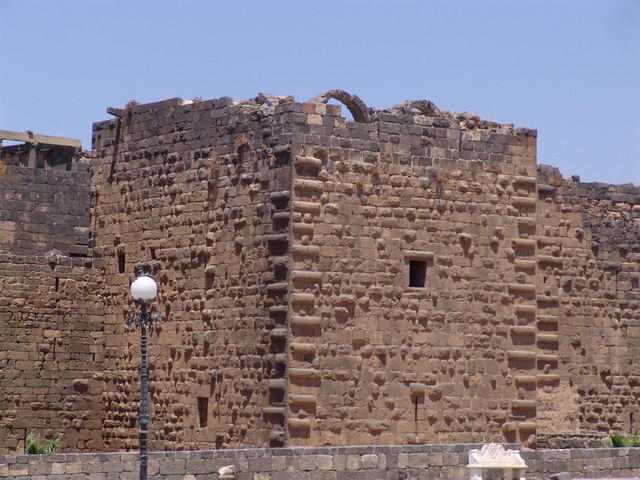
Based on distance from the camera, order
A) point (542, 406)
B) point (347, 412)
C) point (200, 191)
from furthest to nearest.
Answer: point (542, 406)
point (200, 191)
point (347, 412)

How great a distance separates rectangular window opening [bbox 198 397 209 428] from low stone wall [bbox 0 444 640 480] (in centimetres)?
456

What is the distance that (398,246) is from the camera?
1005 inches

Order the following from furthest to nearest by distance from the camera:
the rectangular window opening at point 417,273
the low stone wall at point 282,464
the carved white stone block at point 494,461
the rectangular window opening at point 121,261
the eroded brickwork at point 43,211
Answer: the eroded brickwork at point 43,211 < the rectangular window opening at point 121,261 < the rectangular window opening at point 417,273 < the carved white stone block at point 494,461 < the low stone wall at point 282,464

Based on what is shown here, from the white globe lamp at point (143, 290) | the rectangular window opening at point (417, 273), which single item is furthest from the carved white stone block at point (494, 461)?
the white globe lamp at point (143, 290)

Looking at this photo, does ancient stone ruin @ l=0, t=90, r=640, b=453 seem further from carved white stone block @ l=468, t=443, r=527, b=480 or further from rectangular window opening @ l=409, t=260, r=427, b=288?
carved white stone block @ l=468, t=443, r=527, b=480

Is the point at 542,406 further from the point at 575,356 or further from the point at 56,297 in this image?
the point at 56,297

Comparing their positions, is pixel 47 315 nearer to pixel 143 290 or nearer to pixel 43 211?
pixel 43 211

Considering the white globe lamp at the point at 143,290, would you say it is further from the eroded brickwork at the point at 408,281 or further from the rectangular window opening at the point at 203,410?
the rectangular window opening at the point at 203,410

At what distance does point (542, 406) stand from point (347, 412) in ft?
17.7

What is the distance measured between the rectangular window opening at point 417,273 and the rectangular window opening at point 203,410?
3499 millimetres

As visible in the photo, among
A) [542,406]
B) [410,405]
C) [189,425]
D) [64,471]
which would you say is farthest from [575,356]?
[64,471]

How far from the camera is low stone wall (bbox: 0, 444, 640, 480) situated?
20578 millimetres

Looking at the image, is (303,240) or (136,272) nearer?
(303,240)

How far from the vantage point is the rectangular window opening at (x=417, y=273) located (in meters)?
25.8
